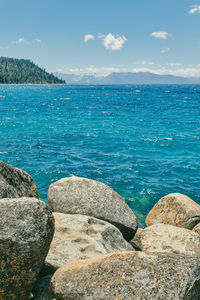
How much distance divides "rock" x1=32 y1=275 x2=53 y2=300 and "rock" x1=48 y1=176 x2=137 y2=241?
374 centimetres

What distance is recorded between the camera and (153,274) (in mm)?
4797

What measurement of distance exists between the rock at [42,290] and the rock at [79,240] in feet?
0.94

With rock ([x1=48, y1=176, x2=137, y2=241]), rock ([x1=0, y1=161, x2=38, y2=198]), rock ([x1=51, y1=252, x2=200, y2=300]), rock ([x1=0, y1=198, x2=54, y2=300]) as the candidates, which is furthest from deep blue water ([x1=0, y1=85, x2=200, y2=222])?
rock ([x1=0, y1=198, x2=54, y2=300])

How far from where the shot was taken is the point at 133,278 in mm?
4816

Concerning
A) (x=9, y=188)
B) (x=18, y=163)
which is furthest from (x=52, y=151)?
(x=9, y=188)

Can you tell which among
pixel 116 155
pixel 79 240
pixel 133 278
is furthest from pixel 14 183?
pixel 116 155

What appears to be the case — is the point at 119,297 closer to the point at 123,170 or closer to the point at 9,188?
the point at 9,188

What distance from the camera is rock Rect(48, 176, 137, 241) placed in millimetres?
9500

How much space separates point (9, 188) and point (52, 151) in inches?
810

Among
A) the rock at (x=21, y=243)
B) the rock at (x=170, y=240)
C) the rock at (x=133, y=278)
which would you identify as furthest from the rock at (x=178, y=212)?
the rock at (x=21, y=243)

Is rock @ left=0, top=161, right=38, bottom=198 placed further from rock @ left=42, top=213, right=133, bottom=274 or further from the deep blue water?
the deep blue water

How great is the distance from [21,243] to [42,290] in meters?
1.32

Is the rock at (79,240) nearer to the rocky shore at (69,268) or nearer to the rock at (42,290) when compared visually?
the rocky shore at (69,268)

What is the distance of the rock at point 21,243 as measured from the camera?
4980 millimetres
